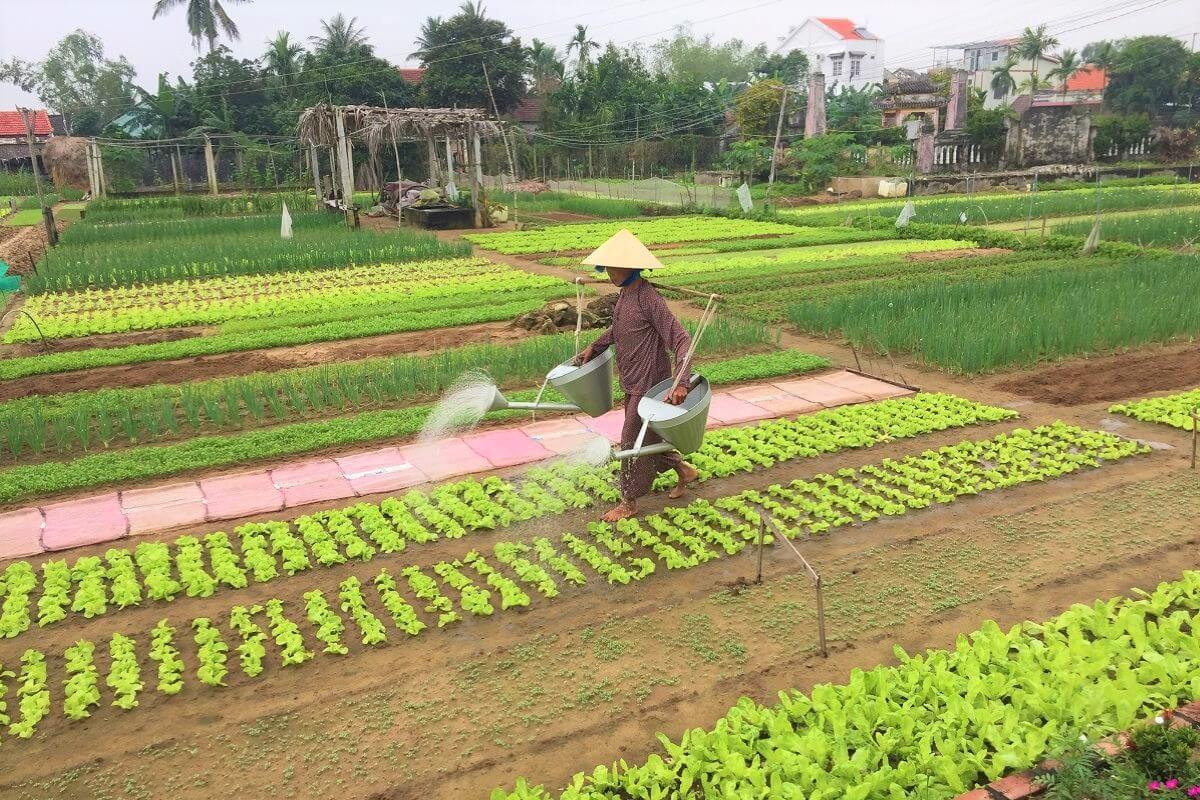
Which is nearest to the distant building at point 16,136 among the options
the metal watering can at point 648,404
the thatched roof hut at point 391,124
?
the thatched roof hut at point 391,124

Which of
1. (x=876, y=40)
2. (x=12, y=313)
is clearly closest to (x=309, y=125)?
(x=12, y=313)

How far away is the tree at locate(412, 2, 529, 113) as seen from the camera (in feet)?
135

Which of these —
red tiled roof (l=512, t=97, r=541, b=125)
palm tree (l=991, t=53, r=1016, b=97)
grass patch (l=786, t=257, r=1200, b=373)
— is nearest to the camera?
grass patch (l=786, t=257, r=1200, b=373)

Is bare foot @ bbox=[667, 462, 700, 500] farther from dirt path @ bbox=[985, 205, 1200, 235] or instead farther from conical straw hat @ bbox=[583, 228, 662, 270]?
dirt path @ bbox=[985, 205, 1200, 235]

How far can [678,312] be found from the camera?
12.6 meters

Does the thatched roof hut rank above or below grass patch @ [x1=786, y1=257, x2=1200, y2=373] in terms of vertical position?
above

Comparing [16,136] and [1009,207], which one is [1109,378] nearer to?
[1009,207]

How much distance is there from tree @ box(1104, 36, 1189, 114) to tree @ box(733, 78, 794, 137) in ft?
64.1

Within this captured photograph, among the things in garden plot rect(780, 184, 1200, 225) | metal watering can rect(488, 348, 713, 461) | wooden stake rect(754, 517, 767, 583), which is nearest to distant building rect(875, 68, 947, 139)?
garden plot rect(780, 184, 1200, 225)

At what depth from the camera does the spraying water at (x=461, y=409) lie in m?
5.50

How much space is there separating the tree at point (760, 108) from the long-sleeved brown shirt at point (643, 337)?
3532 cm

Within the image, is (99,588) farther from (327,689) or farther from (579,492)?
(579,492)

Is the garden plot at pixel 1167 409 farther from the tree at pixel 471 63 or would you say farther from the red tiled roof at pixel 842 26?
the red tiled roof at pixel 842 26

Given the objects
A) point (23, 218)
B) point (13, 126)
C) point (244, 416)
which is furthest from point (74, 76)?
point (244, 416)
